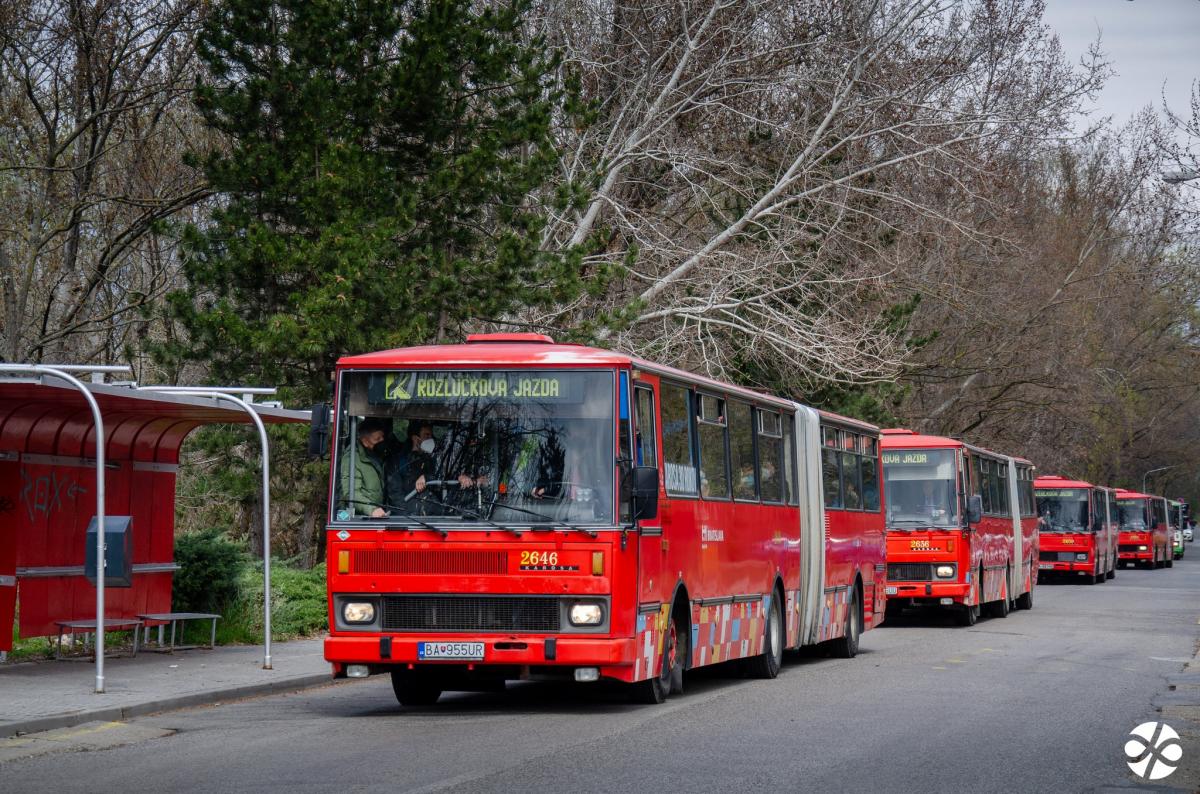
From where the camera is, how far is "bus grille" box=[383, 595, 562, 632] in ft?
42.8

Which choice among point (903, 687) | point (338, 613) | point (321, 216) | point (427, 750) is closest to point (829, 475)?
point (903, 687)

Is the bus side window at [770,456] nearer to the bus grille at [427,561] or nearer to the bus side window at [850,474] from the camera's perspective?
the bus side window at [850,474]

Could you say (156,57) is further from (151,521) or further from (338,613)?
(338,613)

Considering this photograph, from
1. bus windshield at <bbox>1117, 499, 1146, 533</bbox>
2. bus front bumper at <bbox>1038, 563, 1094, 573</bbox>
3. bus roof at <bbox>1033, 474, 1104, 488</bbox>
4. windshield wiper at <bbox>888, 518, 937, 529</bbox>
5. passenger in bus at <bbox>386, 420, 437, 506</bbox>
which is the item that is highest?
bus roof at <bbox>1033, 474, 1104, 488</bbox>

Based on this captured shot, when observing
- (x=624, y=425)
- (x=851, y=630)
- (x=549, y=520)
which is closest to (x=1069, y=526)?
(x=851, y=630)

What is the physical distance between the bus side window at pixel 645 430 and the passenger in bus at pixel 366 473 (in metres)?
2.00

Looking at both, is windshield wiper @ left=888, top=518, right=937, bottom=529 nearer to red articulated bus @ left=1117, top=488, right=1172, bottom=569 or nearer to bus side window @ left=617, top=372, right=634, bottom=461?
bus side window @ left=617, top=372, right=634, bottom=461

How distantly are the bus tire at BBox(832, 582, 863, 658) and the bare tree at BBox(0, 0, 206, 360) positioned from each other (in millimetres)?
10896

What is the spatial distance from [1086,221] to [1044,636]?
3609 cm

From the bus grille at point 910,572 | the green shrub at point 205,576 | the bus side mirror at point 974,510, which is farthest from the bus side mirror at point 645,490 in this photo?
the bus side mirror at point 974,510

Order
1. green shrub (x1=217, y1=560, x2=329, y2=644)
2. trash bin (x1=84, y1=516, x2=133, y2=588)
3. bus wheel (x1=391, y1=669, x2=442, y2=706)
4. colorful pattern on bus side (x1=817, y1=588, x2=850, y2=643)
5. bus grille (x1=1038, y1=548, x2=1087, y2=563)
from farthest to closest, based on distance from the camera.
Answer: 1. bus grille (x1=1038, y1=548, x2=1087, y2=563)
2. green shrub (x1=217, y1=560, x2=329, y2=644)
3. colorful pattern on bus side (x1=817, y1=588, x2=850, y2=643)
4. trash bin (x1=84, y1=516, x2=133, y2=588)
5. bus wheel (x1=391, y1=669, x2=442, y2=706)

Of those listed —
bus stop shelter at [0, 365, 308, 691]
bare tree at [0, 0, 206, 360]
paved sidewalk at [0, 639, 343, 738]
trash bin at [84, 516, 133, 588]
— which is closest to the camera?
paved sidewalk at [0, 639, 343, 738]

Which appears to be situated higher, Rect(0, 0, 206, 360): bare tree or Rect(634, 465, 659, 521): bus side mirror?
Rect(0, 0, 206, 360): bare tree

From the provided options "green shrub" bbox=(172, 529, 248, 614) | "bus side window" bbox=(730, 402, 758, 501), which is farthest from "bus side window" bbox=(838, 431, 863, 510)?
"green shrub" bbox=(172, 529, 248, 614)
